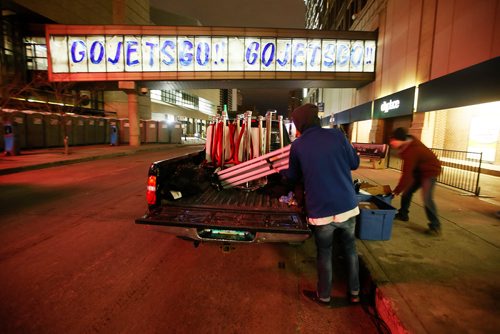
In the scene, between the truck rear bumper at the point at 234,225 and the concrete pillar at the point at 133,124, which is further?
the concrete pillar at the point at 133,124

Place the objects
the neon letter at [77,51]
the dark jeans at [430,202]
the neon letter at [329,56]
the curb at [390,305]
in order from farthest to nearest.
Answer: the neon letter at [77,51], the neon letter at [329,56], the dark jeans at [430,202], the curb at [390,305]

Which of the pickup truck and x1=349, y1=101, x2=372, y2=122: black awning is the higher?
x1=349, y1=101, x2=372, y2=122: black awning

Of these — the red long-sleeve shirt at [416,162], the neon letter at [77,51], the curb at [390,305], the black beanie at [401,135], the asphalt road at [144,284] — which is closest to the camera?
the curb at [390,305]

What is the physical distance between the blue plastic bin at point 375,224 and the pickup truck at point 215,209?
1.25 m

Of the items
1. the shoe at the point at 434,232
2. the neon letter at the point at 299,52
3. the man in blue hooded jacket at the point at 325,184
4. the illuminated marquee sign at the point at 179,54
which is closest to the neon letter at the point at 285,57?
the illuminated marquee sign at the point at 179,54

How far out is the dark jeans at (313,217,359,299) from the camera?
2.77 meters

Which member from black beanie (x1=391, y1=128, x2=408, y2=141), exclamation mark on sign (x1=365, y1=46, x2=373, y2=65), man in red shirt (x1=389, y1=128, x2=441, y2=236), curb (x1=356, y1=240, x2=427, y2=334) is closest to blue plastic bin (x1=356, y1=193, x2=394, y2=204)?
man in red shirt (x1=389, y1=128, x2=441, y2=236)

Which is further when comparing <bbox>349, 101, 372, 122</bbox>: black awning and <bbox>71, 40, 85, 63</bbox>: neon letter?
<bbox>71, 40, 85, 63</bbox>: neon letter

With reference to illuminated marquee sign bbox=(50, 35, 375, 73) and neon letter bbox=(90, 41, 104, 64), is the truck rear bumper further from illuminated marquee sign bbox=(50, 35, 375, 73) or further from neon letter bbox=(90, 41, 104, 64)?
neon letter bbox=(90, 41, 104, 64)

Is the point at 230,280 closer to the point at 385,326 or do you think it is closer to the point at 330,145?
the point at 385,326

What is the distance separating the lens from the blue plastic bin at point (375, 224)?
410 cm

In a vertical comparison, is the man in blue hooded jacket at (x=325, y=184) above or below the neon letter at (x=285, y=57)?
below

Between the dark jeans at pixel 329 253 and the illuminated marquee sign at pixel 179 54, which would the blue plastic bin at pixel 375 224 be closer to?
the dark jeans at pixel 329 253

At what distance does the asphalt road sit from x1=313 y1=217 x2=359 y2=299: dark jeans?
24 cm
